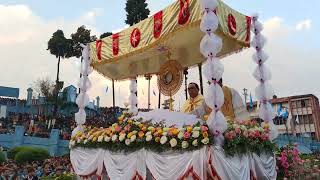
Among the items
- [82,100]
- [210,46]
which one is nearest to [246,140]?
[210,46]

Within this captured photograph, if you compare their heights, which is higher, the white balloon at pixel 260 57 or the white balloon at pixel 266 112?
the white balloon at pixel 260 57

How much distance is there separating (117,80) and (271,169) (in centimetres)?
668

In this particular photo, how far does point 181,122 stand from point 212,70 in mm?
1672

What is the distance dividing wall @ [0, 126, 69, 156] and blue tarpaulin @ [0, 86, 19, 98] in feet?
60.4

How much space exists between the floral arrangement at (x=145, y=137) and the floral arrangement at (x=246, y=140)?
40cm

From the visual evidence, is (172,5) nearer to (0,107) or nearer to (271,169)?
(271,169)

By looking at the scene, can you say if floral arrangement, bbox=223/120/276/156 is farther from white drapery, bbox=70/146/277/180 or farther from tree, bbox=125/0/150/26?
tree, bbox=125/0/150/26

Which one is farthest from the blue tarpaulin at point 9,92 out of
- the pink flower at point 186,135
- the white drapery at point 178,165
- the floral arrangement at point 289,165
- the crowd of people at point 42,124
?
the pink flower at point 186,135

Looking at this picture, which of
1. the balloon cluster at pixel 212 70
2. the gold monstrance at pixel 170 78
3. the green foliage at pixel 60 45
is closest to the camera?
the balloon cluster at pixel 212 70

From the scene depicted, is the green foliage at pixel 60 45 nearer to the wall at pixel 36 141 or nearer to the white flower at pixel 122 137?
the wall at pixel 36 141

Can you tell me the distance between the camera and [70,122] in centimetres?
3500

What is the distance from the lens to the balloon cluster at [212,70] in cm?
646

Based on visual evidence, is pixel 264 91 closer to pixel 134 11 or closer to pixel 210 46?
pixel 210 46

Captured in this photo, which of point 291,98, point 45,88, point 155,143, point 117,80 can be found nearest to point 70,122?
point 45,88
